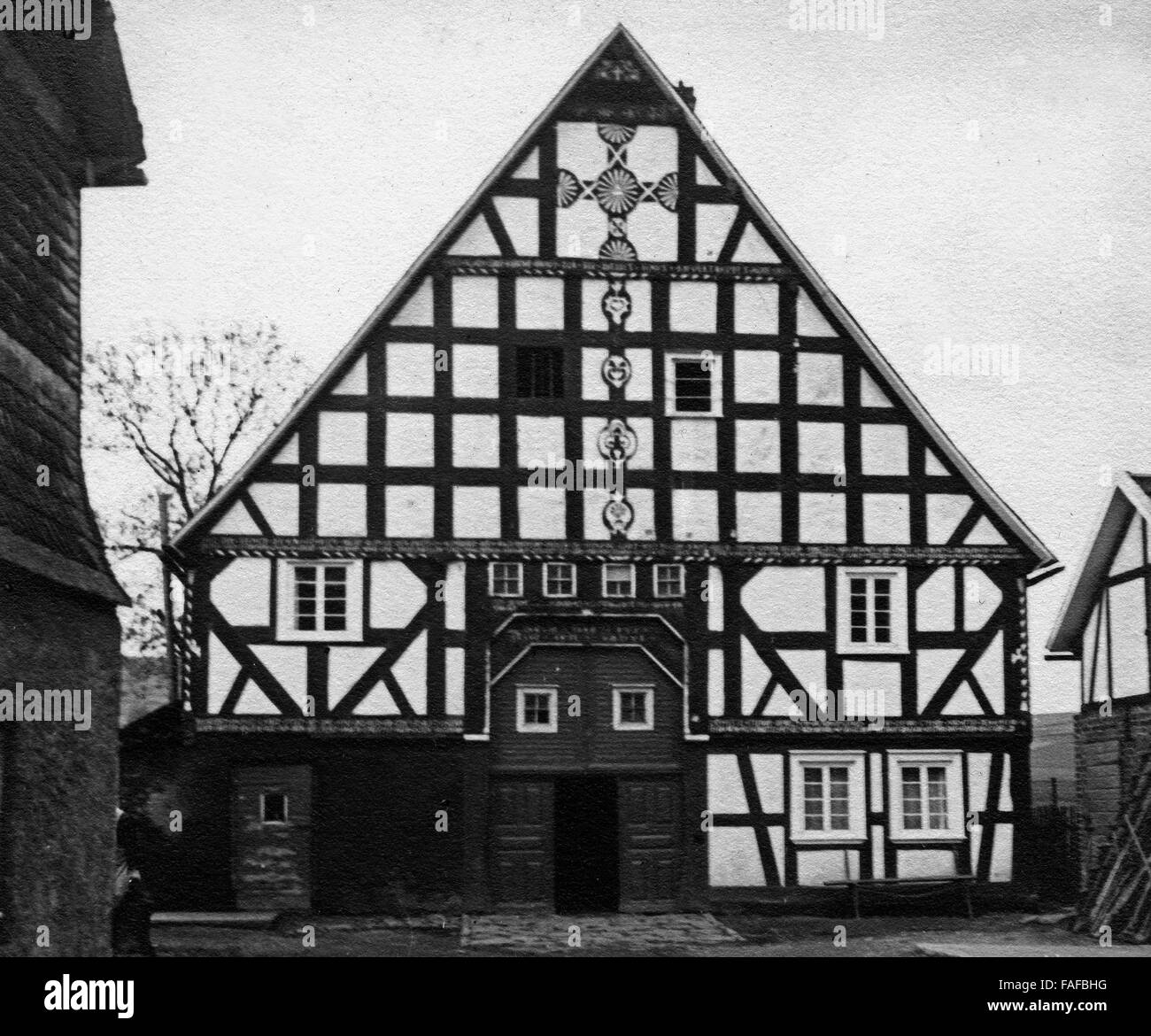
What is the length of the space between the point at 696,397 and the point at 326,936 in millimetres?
5691

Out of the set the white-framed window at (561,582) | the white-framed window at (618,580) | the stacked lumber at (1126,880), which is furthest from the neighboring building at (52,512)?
the stacked lumber at (1126,880)

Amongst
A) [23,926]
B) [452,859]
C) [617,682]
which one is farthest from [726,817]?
[23,926]

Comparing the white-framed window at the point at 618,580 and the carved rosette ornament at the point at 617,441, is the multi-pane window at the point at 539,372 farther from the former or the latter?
the white-framed window at the point at 618,580

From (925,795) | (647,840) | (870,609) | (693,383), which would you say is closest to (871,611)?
(870,609)

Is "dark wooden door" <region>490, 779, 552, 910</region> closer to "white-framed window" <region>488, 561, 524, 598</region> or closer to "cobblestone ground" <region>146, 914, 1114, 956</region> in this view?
"cobblestone ground" <region>146, 914, 1114, 956</region>

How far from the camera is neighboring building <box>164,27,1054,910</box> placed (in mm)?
14594

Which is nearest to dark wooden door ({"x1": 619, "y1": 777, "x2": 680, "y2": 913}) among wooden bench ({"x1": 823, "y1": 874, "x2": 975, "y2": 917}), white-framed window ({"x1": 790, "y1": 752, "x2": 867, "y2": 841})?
white-framed window ({"x1": 790, "y1": 752, "x2": 867, "y2": 841})

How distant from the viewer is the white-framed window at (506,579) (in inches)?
586

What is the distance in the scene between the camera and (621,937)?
13.8 meters

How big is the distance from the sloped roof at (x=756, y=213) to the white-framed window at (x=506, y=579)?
7.21 feet

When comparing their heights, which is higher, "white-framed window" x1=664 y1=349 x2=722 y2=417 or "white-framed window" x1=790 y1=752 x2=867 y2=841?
"white-framed window" x1=664 y1=349 x2=722 y2=417

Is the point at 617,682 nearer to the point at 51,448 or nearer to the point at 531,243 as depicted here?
the point at 531,243

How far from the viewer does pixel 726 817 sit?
14992 mm
